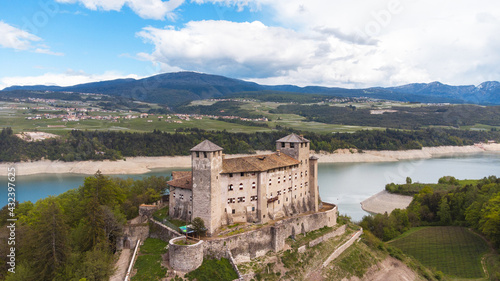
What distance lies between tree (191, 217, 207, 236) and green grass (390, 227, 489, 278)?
23093mm

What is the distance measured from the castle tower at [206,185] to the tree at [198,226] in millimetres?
449

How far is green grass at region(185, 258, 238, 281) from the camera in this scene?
2064 centimetres

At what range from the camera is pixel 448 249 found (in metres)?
34.9

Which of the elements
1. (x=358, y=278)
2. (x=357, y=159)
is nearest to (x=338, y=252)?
(x=358, y=278)

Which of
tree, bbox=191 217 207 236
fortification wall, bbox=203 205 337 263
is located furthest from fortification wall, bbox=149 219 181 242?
fortification wall, bbox=203 205 337 263

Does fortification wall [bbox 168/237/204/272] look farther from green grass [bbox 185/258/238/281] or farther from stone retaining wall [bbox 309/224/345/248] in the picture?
stone retaining wall [bbox 309/224/345/248]

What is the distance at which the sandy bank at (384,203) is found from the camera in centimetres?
4941

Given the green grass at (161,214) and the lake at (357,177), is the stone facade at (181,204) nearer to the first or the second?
the green grass at (161,214)

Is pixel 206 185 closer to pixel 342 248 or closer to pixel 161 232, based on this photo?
pixel 161 232

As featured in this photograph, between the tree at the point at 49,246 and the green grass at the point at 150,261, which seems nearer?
the tree at the point at 49,246

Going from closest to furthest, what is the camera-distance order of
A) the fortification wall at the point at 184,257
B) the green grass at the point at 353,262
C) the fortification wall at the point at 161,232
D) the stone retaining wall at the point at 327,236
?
the fortification wall at the point at 184,257 < the fortification wall at the point at 161,232 < the green grass at the point at 353,262 < the stone retaining wall at the point at 327,236

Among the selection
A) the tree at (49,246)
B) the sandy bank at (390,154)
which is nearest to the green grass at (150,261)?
the tree at (49,246)

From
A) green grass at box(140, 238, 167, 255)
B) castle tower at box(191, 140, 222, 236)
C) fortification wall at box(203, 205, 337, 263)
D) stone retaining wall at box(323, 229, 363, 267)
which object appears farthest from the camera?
stone retaining wall at box(323, 229, 363, 267)

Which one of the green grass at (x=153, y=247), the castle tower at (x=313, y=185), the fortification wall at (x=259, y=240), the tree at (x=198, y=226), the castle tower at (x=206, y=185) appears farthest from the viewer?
the castle tower at (x=313, y=185)
